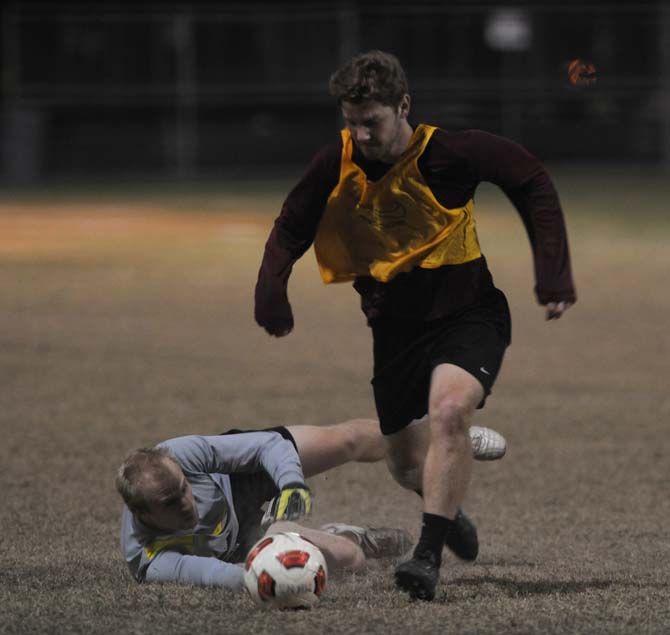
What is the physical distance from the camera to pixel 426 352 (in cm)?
572

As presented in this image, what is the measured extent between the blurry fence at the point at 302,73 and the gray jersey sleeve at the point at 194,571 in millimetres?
23674

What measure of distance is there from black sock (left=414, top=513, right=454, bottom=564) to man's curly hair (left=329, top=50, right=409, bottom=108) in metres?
1.52

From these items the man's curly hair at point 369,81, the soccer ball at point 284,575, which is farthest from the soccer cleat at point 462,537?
the man's curly hair at point 369,81

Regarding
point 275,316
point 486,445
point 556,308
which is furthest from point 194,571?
point 556,308

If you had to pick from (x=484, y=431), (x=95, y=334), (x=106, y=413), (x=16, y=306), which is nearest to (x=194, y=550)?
(x=484, y=431)

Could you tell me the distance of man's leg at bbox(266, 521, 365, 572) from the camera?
228 inches

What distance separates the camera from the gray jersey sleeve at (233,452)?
5637mm

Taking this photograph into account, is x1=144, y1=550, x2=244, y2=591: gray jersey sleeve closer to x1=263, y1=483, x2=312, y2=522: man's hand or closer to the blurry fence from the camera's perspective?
x1=263, y1=483, x2=312, y2=522: man's hand

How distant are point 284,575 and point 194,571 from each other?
1.70 ft

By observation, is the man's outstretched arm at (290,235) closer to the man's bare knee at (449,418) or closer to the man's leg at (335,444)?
the man's leg at (335,444)

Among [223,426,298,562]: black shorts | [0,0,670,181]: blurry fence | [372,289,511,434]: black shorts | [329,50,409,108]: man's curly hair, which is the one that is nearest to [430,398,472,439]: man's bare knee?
[372,289,511,434]: black shorts

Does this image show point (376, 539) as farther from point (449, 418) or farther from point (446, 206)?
point (446, 206)

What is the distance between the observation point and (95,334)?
13.3m

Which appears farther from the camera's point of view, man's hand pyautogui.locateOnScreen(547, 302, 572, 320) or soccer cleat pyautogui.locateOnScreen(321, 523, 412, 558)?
soccer cleat pyautogui.locateOnScreen(321, 523, 412, 558)
